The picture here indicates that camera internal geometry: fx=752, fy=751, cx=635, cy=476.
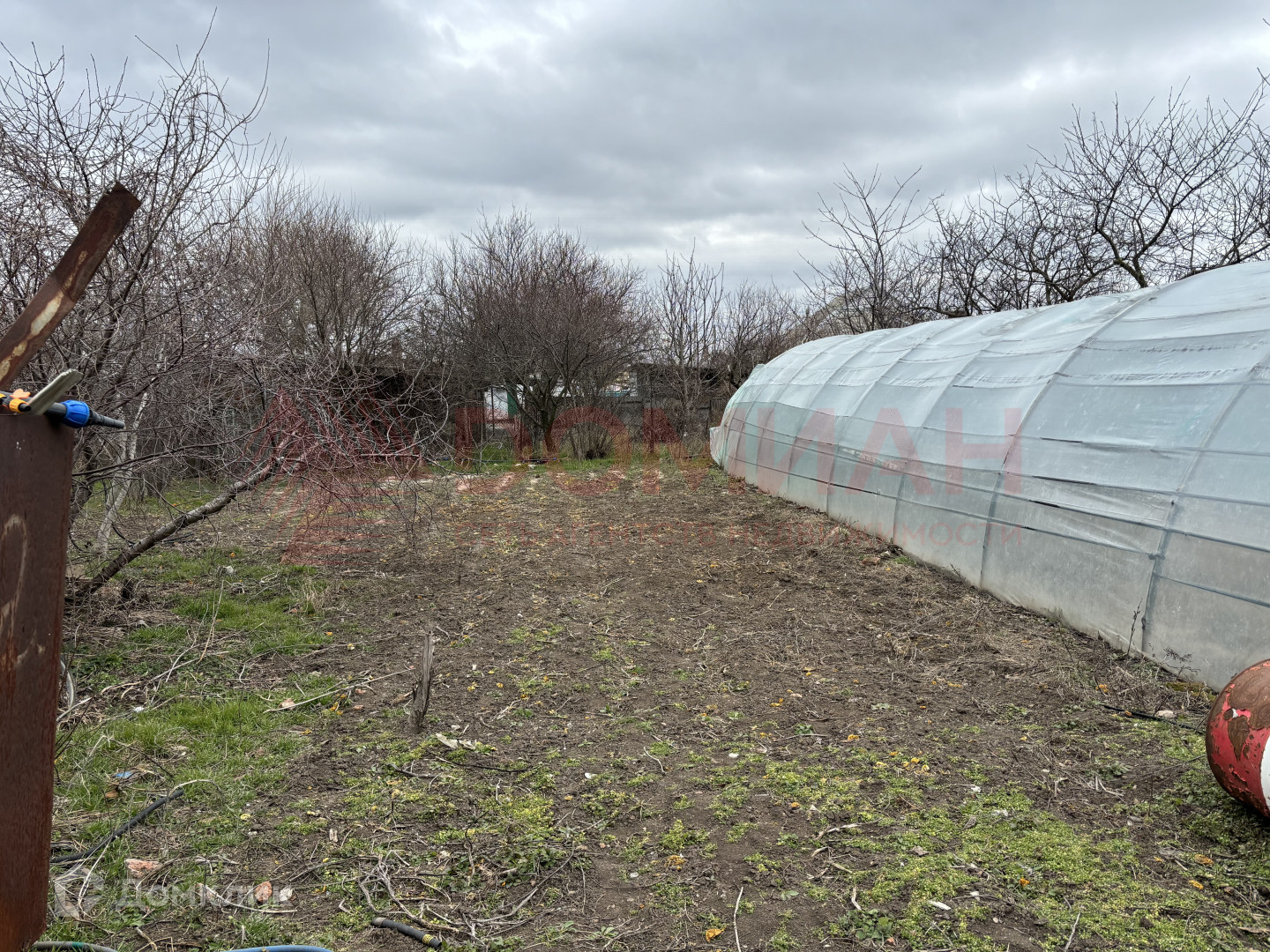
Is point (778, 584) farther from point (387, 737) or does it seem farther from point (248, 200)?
point (248, 200)

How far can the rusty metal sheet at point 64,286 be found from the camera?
203 cm

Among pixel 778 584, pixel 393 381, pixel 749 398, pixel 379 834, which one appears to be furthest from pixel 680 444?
pixel 379 834

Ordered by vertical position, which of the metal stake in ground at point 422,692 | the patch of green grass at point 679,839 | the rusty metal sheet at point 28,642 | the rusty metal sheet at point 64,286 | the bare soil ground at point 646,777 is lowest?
the patch of green grass at point 679,839

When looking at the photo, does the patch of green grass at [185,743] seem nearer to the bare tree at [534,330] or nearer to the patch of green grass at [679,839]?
the patch of green grass at [679,839]

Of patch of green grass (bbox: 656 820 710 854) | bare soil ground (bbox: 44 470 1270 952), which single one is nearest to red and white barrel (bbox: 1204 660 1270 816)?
bare soil ground (bbox: 44 470 1270 952)

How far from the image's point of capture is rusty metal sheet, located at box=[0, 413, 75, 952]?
6.17 ft

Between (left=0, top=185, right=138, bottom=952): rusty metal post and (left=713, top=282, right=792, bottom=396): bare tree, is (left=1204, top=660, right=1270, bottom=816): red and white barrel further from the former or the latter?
(left=713, top=282, right=792, bottom=396): bare tree

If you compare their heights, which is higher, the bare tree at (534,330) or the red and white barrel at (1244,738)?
the bare tree at (534,330)

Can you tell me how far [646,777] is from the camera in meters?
3.58

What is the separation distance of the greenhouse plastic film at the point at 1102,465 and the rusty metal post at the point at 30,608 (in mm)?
5259

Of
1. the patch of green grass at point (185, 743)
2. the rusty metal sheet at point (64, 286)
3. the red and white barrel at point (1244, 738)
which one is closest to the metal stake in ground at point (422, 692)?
the patch of green grass at point (185, 743)

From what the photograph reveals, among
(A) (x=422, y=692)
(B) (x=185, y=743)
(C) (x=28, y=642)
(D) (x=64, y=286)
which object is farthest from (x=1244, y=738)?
(B) (x=185, y=743)

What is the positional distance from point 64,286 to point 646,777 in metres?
2.97

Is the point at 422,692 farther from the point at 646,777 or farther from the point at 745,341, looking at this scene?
the point at 745,341
